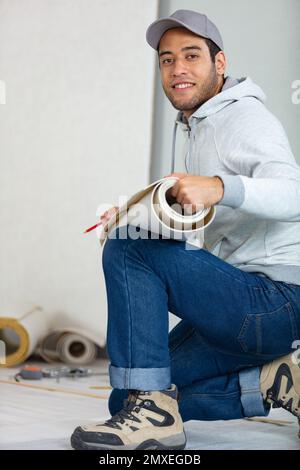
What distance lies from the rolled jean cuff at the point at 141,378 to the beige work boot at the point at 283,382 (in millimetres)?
299

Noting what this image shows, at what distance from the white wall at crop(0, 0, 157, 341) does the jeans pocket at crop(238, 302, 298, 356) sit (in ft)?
8.15

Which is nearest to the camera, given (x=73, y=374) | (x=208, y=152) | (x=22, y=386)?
(x=208, y=152)

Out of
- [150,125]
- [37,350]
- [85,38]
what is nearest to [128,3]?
[85,38]

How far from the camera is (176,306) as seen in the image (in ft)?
5.51

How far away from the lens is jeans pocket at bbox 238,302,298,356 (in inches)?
65.9

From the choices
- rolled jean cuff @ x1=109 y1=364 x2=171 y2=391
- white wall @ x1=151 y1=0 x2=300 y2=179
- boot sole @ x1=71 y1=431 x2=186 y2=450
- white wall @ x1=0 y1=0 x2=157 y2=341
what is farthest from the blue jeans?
white wall @ x1=0 y1=0 x2=157 y2=341

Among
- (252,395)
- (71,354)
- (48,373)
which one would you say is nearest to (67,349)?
(71,354)

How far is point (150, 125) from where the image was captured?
4.12 meters

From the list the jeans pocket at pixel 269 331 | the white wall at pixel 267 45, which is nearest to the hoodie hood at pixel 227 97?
the jeans pocket at pixel 269 331

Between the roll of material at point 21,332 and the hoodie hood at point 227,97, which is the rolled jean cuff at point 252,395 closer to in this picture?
the hoodie hood at point 227,97

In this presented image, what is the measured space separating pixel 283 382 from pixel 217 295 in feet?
1.01

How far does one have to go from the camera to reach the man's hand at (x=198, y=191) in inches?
58.4

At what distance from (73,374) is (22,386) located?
43 cm
